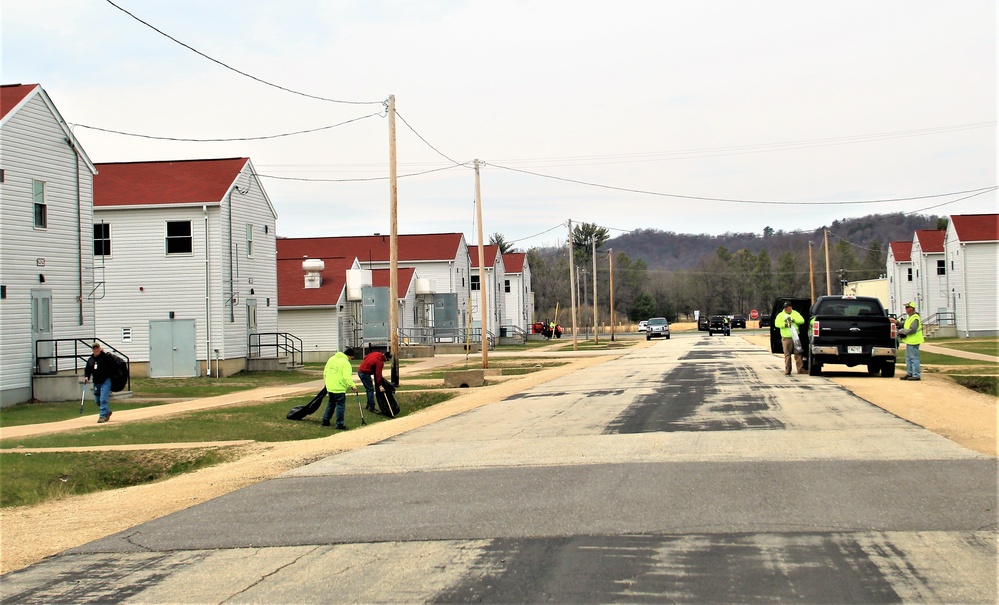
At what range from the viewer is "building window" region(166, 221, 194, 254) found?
37.9 meters

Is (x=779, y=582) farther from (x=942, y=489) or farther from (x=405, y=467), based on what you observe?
(x=405, y=467)

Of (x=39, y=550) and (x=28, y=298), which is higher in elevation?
(x=28, y=298)

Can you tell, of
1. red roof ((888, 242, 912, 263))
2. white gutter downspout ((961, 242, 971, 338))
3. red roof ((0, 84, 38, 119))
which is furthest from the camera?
red roof ((888, 242, 912, 263))

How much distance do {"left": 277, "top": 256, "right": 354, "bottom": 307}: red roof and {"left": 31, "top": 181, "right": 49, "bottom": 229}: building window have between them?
23.7 meters

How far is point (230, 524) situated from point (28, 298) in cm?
2018

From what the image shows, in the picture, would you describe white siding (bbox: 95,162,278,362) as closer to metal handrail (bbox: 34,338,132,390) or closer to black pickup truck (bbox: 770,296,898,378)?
metal handrail (bbox: 34,338,132,390)

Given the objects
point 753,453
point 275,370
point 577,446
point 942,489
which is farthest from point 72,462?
point 275,370

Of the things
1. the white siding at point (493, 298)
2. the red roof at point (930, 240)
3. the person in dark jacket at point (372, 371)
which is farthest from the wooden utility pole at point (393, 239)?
the red roof at point (930, 240)

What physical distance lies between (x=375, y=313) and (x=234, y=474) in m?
39.3

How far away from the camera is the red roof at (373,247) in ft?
224

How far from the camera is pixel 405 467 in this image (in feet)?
40.1

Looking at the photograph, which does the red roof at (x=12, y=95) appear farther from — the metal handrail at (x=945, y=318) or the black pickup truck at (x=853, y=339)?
the metal handrail at (x=945, y=318)

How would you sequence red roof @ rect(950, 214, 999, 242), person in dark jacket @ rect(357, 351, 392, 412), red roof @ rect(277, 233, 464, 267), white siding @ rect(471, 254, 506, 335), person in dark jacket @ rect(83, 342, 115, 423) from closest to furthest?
person in dark jacket @ rect(83, 342, 115, 423) < person in dark jacket @ rect(357, 351, 392, 412) < red roof @ rect(950, 214, 999, 242) < red roof @ rect(277, 233, 464, 267) < white siding @ rect(471, 254, 506, 335)

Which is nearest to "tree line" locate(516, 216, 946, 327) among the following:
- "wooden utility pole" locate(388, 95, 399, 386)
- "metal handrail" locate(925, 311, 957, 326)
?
"metal handrail" locate(925, 311, 957, 326)
